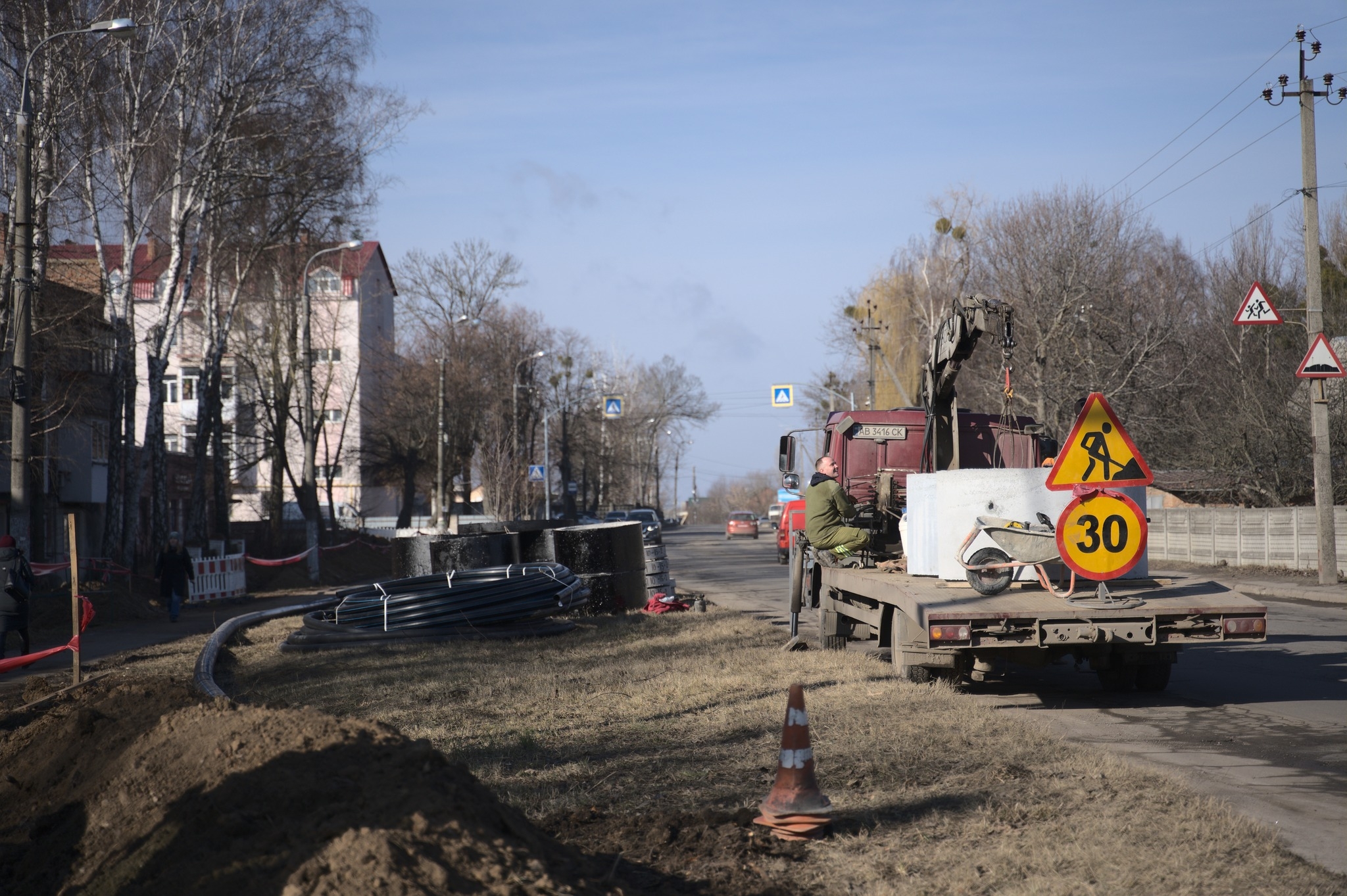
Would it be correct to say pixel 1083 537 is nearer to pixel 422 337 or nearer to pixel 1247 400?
pixel 1247 400

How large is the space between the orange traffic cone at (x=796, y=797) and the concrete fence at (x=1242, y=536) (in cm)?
2096

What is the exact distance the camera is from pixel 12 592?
13883 millimetres

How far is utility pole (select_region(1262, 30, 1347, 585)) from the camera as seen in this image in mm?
21094

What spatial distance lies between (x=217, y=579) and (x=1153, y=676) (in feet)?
68.7

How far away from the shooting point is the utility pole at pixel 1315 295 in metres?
21.1

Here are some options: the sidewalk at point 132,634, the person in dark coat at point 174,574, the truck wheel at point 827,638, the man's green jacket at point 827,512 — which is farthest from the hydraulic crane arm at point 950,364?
the person in dark coat at point 174,574

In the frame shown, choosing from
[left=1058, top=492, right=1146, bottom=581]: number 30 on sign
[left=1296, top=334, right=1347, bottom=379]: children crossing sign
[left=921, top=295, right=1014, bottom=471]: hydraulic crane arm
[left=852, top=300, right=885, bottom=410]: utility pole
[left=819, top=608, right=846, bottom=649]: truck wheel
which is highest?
[left=852, top=300, right=885, bottom=410]: utility pole

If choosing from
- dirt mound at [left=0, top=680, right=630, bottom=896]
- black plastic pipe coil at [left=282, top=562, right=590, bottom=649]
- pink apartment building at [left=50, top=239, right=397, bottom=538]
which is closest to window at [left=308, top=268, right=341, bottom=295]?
pink apartment building at [left=50, top=239, right=397, bottom=538]

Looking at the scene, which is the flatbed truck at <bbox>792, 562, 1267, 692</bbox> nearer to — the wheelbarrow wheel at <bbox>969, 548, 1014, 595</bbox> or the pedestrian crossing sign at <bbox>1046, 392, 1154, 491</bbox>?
the wheelbarrow wheel at <bbox>969, 548, 1014, 595</bbox>

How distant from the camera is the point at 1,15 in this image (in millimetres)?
20875

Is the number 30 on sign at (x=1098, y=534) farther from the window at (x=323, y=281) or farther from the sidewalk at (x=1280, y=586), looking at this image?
the window at (x=323, y=281)

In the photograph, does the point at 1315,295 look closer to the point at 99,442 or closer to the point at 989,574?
the point at 989,574

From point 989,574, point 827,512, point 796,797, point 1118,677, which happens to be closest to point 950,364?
point 827,512

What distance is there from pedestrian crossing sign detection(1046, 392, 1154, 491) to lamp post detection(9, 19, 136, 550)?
14160 mm
